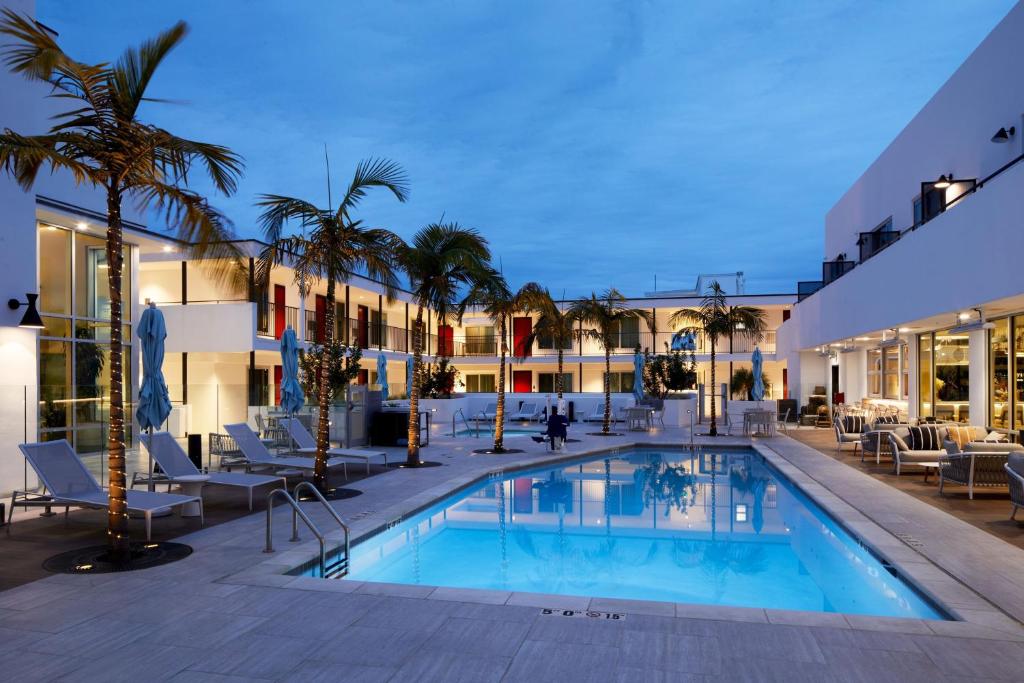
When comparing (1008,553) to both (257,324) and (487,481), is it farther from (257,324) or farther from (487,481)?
(257,324)

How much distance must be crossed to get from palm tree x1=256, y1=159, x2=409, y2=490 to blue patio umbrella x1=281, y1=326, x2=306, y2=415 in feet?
9.61

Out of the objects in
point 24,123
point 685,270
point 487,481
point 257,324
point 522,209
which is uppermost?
point 522,209

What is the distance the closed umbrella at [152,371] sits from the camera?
882cm

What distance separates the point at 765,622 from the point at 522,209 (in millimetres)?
118110

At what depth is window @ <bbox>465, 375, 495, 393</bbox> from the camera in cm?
3784

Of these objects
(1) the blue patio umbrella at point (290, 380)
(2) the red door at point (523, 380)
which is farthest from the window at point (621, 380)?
(1) the blue patio umbrella at point (290, 380)

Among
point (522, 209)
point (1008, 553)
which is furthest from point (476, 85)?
point (1008, 553)

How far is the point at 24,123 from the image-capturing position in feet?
36.1

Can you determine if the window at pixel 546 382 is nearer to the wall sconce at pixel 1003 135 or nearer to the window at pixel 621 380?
the window at pixel 621 380

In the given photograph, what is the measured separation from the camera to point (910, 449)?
11.9 metres

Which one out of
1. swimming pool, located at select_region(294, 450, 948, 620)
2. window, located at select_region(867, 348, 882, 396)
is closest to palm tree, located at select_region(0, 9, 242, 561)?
swimming pool, located at select_region(294, 450, 948, 620)

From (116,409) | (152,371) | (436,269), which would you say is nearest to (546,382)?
(436,269)

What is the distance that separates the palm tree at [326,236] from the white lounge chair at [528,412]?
15.9m

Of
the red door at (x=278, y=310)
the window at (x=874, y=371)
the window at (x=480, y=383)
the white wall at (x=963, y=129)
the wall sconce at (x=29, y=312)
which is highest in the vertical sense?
the white wall at (x=963, y=129)
